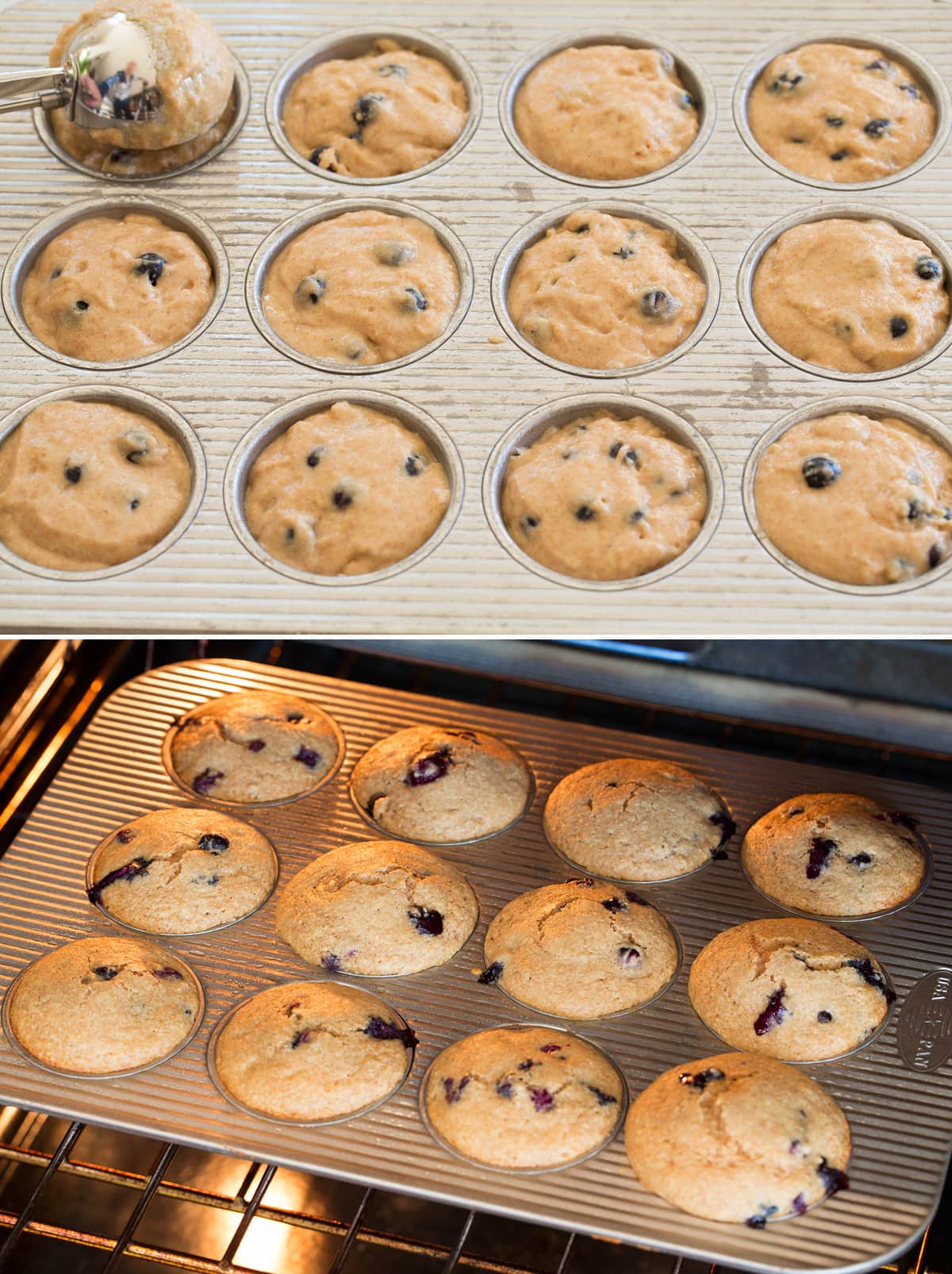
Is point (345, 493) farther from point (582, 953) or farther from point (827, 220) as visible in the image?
point (827, 220)

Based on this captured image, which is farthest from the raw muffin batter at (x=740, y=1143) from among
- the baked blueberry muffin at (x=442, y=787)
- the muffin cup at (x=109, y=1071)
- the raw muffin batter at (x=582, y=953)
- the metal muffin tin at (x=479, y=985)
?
the muffin cup at (x=109, y=1071)

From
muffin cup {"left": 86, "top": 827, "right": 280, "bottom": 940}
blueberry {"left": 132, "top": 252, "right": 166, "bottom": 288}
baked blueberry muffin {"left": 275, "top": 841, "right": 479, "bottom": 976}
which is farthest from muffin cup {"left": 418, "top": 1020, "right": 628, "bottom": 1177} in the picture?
blueberry {"left": 132, "top": 252, "right": 166, "bottom": 288}

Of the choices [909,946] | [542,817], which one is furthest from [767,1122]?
[542,817]

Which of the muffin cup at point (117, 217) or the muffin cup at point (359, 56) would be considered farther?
the muffin cup at point (359, 56)

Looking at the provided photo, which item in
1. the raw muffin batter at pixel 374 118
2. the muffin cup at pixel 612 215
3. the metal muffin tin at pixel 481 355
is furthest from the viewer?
the raw muffin batter at pixel 374 118

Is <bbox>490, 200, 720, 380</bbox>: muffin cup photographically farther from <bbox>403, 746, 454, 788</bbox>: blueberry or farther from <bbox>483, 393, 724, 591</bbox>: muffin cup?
<bbox>403, 746, 454, 788</bbox>: blueberry

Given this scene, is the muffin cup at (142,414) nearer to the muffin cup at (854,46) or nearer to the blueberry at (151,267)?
the blueberry at (151,267)
